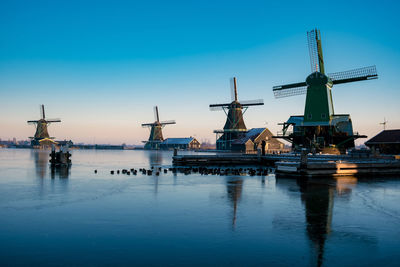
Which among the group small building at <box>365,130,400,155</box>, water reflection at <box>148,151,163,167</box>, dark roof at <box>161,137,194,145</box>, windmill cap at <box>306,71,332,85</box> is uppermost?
windmill cap at <box>306,71,332,85</box>

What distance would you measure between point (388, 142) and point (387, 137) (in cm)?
134

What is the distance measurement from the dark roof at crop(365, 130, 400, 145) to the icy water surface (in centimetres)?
3192

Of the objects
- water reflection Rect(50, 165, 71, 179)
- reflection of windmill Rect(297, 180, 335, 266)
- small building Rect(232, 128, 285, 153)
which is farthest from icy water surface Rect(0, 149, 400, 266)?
small building Rect(232, 128, 285, 153)

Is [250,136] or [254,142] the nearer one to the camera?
[254,142]

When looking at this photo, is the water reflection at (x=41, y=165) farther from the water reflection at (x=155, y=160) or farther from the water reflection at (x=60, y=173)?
the water reflection at (x=155, y=160)

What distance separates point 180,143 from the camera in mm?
127688

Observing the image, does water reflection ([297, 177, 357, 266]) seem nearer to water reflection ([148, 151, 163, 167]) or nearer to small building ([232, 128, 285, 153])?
water reflection ([148, 151, 163, 167])

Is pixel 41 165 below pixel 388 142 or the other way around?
below

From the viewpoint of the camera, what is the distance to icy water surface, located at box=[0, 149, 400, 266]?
31.3 feet

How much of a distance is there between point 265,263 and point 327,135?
1540 inches

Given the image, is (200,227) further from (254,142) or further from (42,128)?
(42,128)

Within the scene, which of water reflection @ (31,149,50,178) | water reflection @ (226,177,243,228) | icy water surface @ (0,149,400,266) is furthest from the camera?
water reflection @ (31,149,50,178)

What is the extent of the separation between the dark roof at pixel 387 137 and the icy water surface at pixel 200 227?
105 ft

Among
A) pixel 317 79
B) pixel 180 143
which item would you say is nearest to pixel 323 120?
pixel 317 79
